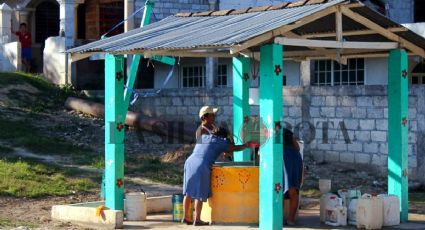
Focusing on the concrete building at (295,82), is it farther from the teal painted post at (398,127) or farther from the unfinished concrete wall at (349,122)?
the teal painted post at (398,127)

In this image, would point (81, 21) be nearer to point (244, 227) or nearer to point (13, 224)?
point (13, 224)

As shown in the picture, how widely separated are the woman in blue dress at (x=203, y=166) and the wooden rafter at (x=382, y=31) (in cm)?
222

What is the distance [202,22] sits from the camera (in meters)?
12.6

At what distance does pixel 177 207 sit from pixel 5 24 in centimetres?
1678

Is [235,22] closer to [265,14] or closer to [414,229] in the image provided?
[265,14]

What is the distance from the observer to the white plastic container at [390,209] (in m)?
11.4

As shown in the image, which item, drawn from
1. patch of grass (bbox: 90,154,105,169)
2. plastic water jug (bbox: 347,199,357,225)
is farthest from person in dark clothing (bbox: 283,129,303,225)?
patch of grass (bbox: 90,154,105,169)

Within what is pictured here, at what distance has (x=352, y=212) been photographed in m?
11.5

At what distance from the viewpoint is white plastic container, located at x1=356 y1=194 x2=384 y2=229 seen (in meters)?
11.1

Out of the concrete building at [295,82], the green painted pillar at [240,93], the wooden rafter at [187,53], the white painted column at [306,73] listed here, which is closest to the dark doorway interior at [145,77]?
the concrete building at [295,82]

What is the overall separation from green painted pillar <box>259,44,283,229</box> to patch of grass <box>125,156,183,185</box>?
21.3ft

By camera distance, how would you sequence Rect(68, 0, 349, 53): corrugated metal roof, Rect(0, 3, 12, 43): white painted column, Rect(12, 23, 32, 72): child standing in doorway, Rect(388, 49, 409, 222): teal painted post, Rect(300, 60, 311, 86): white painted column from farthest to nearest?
Rect(12, 23, 32, 72): child standing in doorway < Rect(0, 3, 12, 43): white painted column < Rect(300, 60, 311, 86): white painted column < Rect(388, 49, 409, 222): teal painted post < Rect(68, 0, 349, 53): corrugated metal roof

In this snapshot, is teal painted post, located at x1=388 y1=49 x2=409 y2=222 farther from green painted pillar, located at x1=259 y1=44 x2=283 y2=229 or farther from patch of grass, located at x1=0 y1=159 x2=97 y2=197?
patch of grass, located at x1=0 y1=159 x2=97 y2=197

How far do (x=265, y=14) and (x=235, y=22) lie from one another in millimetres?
437
